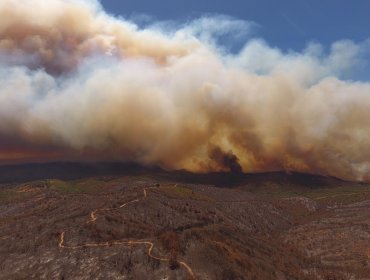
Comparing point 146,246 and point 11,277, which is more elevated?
point 146,246

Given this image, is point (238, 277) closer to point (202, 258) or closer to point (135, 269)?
point (202, 258)

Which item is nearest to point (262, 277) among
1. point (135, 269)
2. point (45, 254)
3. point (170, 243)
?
point (170, 243)

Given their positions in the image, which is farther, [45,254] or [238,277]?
[45,254]

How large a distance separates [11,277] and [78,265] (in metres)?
23.7

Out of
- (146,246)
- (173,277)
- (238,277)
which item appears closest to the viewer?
(173,277)

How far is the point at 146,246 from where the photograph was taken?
19462 cm

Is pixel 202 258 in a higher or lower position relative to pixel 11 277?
higher

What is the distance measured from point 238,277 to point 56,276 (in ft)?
198

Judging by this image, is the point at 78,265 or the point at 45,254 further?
the point at 45,254

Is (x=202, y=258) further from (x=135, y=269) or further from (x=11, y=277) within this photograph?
(x=11, y=277)

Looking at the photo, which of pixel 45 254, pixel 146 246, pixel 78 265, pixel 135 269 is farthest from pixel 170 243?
pixel 45 254

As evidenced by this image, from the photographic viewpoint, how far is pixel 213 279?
566 feet

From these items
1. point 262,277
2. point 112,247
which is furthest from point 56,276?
point 262,277

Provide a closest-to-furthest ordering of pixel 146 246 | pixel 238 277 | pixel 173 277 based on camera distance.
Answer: pixel 173 277, pixel 238 277, pixel 146 246
